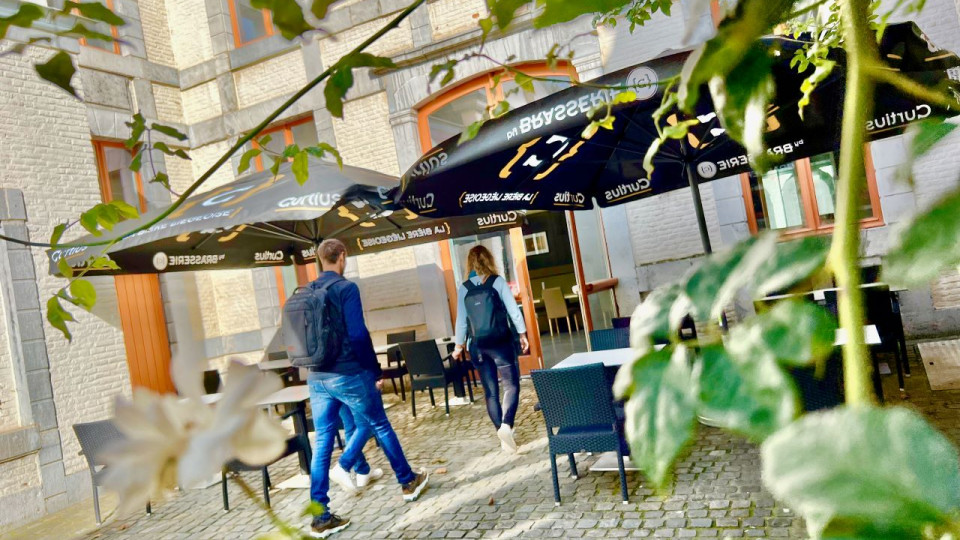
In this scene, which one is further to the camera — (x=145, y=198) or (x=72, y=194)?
(x=145, y=198)

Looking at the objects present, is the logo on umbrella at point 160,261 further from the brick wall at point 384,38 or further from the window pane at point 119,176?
the brick wall at point 384,38

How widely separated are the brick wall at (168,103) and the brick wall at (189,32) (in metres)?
0.54

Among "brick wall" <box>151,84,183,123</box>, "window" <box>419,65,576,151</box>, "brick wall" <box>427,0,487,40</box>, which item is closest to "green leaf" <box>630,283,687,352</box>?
"window" <box>419,65,576,151</box>

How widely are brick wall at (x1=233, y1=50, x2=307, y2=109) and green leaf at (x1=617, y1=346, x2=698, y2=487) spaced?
37.2 ft

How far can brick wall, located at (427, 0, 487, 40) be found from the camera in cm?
998

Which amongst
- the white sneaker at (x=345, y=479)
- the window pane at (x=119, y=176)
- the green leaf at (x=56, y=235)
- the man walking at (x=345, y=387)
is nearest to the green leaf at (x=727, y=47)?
the green leaf at (x=56, y=235)

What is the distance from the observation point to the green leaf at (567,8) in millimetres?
449

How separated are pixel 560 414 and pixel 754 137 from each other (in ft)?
15.0

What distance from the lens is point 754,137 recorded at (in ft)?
1.16

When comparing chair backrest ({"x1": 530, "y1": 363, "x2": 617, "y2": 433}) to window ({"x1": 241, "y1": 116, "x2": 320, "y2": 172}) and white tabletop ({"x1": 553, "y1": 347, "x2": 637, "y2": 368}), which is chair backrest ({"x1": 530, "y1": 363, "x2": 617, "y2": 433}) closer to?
white tabletop ({"x1": 553, "y1": 347, "x2": 637, "y2": 368})

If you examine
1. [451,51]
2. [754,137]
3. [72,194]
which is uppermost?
[451,51]

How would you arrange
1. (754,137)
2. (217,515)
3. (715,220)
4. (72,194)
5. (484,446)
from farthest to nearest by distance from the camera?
1. (715,220)
2. (72,194)
3. (484,446)
4. (217,515)
5. (754,137)

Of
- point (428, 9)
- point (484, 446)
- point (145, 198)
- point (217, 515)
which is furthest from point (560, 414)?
point (145, 198)

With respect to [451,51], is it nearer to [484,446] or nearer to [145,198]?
[145,198]
